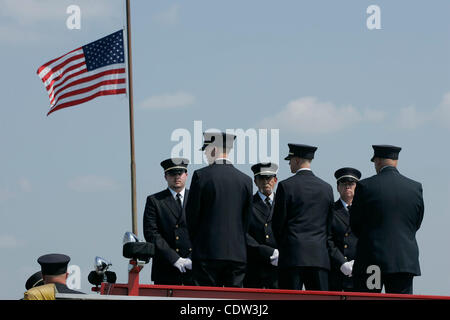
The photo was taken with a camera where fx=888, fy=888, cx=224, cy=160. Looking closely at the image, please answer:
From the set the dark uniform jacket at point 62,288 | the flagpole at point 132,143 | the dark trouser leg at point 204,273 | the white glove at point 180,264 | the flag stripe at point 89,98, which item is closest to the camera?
the dark uniform jacket at point 62,288

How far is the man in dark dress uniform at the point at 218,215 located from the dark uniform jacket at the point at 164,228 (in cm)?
115

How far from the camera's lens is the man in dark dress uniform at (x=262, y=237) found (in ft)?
35.1

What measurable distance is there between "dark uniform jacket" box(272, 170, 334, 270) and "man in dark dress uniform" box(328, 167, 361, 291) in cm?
75

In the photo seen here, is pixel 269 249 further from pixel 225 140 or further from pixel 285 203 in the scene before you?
pixel 225 140

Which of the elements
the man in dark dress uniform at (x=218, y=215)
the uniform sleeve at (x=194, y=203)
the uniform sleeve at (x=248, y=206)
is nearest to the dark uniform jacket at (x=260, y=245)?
the uniform sleeve at (x=248, y=206)

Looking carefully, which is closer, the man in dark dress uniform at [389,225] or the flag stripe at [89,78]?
the man in dark dress uniform at [389,225]

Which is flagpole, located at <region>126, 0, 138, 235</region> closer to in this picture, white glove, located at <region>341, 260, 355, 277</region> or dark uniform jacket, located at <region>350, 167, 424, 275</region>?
white glove, located at <region>341, 260, 355, 277</region>

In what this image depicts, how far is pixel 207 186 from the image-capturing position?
952cm

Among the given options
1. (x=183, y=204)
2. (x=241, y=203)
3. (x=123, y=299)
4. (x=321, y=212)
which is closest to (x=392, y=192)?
(x=321, y=212)

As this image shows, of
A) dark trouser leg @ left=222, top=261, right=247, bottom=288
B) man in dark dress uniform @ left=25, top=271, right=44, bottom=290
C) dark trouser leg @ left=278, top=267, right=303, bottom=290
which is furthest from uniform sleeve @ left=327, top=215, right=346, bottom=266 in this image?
man in dark dress uniform @ left=25, top=271, right=44, bottom=290

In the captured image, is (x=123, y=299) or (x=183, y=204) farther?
(x=183, y=204)

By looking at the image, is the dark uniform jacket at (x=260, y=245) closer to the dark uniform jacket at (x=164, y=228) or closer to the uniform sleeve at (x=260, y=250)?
the uniform sleeve at (x=260, y=250)
